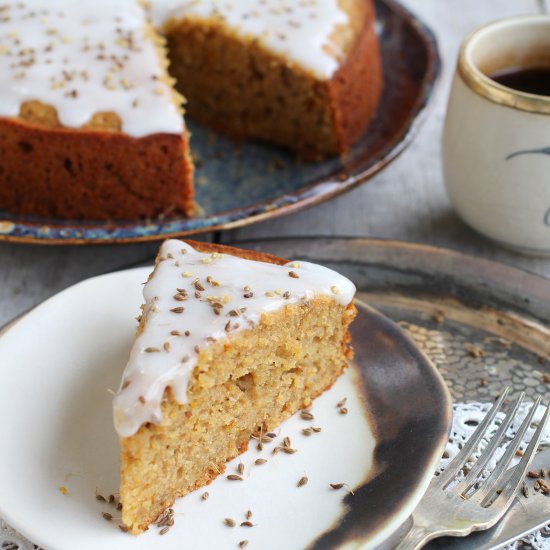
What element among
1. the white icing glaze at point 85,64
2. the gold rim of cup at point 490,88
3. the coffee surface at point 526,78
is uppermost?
the gold rim of cup at point 490,88

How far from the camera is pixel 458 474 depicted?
2117mm

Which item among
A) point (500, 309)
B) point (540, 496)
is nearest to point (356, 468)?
point (540, 496)

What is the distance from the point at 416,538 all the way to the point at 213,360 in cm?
59

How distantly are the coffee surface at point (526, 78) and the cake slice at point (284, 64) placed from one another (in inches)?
23.4

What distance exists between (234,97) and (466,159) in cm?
113

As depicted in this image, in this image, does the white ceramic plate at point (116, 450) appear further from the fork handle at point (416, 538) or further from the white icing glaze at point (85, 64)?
the white icing glaze at point (85, 64)

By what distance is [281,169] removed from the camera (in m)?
3.33

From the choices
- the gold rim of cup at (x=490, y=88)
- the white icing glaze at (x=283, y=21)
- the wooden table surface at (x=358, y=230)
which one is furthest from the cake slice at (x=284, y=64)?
the gold rim of cup at (x=490, y=88)

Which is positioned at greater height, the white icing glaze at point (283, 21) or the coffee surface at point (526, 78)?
the coffee surface at point (526, 78)

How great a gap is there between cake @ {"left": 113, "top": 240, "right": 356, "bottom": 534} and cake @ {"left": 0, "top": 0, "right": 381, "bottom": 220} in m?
0.66

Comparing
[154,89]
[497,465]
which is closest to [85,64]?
[154,89]

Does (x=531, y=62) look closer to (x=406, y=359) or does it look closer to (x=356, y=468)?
(x=406, y=359)

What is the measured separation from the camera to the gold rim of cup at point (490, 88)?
2.60 m

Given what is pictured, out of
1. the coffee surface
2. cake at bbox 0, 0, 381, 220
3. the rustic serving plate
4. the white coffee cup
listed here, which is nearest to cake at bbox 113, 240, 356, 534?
the rustic serving plate
